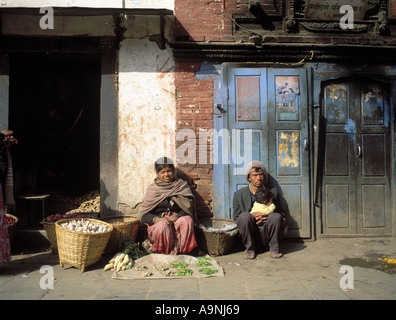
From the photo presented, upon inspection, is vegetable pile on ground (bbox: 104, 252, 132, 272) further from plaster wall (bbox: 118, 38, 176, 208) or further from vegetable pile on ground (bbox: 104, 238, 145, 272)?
plaster wall (bbox: 118, 38, 176, 208)

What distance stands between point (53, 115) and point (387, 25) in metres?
6.71

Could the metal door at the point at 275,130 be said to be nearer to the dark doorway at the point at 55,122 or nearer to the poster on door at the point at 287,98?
the poster on door at the point at 287,98

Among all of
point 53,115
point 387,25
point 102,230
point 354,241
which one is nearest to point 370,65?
point 387,25

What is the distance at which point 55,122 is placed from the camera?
22.5ft

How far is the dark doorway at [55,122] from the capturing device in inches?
211

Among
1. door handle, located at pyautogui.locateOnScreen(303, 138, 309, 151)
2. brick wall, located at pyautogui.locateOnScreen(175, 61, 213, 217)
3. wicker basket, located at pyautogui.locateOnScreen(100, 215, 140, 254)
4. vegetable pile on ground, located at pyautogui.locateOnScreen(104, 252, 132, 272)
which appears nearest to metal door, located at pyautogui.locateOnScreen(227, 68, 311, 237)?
door handle, located at pyautogui.locateOnScreen(303, 138, 309, 151)

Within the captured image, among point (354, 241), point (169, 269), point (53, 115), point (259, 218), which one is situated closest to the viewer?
point (169, 269)

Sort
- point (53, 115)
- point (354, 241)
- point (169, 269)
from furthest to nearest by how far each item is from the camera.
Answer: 1. point (53, 115)
2. point (354, 241)
3. point (169, 269)

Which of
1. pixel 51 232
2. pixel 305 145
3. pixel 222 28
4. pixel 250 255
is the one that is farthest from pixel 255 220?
pixel 222 28

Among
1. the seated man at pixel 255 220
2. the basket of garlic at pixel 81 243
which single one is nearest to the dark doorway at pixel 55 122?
the basket of garlic at pixel 81 243

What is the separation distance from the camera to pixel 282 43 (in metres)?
5.11

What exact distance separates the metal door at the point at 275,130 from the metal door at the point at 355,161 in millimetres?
450

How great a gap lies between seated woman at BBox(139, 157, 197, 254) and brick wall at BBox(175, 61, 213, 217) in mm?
295

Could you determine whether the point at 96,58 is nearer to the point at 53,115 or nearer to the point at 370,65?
the point at 53,115
